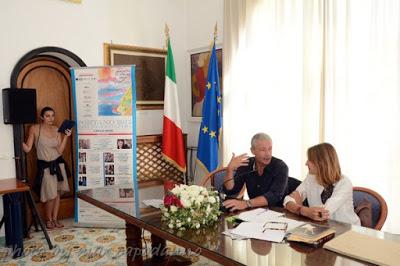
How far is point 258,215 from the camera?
6.19ft

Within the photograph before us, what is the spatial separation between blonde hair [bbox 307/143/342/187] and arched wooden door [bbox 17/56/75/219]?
3.25 metres

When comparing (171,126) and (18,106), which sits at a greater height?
(18,106)

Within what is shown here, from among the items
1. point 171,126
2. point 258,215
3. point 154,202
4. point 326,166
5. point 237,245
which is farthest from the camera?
point 171,126

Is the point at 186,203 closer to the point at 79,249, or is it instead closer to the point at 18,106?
the point at 79,249

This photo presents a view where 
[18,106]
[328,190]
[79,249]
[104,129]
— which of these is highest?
[18,106]

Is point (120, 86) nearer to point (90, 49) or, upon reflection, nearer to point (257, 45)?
point (90, 49)

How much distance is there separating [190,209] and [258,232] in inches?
13.6

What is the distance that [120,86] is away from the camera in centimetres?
383

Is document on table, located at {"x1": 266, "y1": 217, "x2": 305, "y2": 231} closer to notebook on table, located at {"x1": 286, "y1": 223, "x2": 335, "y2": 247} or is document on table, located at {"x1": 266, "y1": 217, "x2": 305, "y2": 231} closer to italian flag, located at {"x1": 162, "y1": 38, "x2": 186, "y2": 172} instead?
notebook on table, located at {"x1": 286, "y1": 223, "x2": 335, "y2": 247}

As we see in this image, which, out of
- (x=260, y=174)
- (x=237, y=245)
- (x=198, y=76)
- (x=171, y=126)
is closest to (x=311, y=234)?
(x=237, y=245)

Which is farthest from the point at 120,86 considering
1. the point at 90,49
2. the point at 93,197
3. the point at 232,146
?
the point at 93,197

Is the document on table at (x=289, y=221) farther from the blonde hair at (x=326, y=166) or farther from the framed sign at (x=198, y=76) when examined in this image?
the framed sign at (x=198, y=76)

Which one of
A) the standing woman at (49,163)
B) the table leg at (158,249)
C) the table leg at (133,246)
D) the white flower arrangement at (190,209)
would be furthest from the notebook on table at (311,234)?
the standing woman at (49,163)

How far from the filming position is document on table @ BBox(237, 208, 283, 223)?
5.97ft
